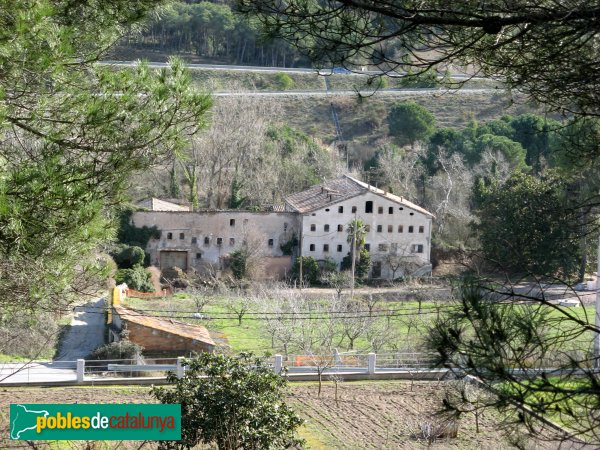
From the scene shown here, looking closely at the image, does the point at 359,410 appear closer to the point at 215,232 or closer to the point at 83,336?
the point at 83,336

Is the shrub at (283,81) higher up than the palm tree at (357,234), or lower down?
higher up

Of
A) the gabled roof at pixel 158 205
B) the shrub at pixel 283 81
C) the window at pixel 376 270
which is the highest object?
the shrub at pixel 283 81

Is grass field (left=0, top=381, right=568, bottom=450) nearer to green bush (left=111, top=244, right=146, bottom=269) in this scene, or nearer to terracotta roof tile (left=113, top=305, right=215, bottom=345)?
terracotta roof tile (left=113, top=305, right=215, bottom=345)

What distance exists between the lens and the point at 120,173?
7.64m

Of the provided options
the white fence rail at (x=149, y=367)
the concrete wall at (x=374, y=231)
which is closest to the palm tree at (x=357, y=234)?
the concrete wall at (x=374, y=231)

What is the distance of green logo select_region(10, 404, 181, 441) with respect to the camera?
8.88 m

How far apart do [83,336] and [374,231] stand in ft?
46.3

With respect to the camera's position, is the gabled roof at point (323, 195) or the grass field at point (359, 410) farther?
the gabled roof at point (323, 195)

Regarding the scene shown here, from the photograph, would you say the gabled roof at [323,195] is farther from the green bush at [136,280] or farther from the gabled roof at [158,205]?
the green bush at [136,280]

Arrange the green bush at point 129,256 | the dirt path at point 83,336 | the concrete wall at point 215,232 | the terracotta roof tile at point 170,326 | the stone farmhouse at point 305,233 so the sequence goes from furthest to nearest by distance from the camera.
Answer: the concrete wall at point 215,232 → the stone farmhouse at point 305,233 → the green bush at point 129,256 → the dirt path at point 83,336 → the terracotta roof tile at point 170,326

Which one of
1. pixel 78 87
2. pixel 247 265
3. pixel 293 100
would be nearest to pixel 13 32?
pixel 78 87

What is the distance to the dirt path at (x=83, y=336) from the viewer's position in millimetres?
23188

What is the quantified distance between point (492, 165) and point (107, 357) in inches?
956

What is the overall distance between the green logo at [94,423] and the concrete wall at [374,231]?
25.6m
